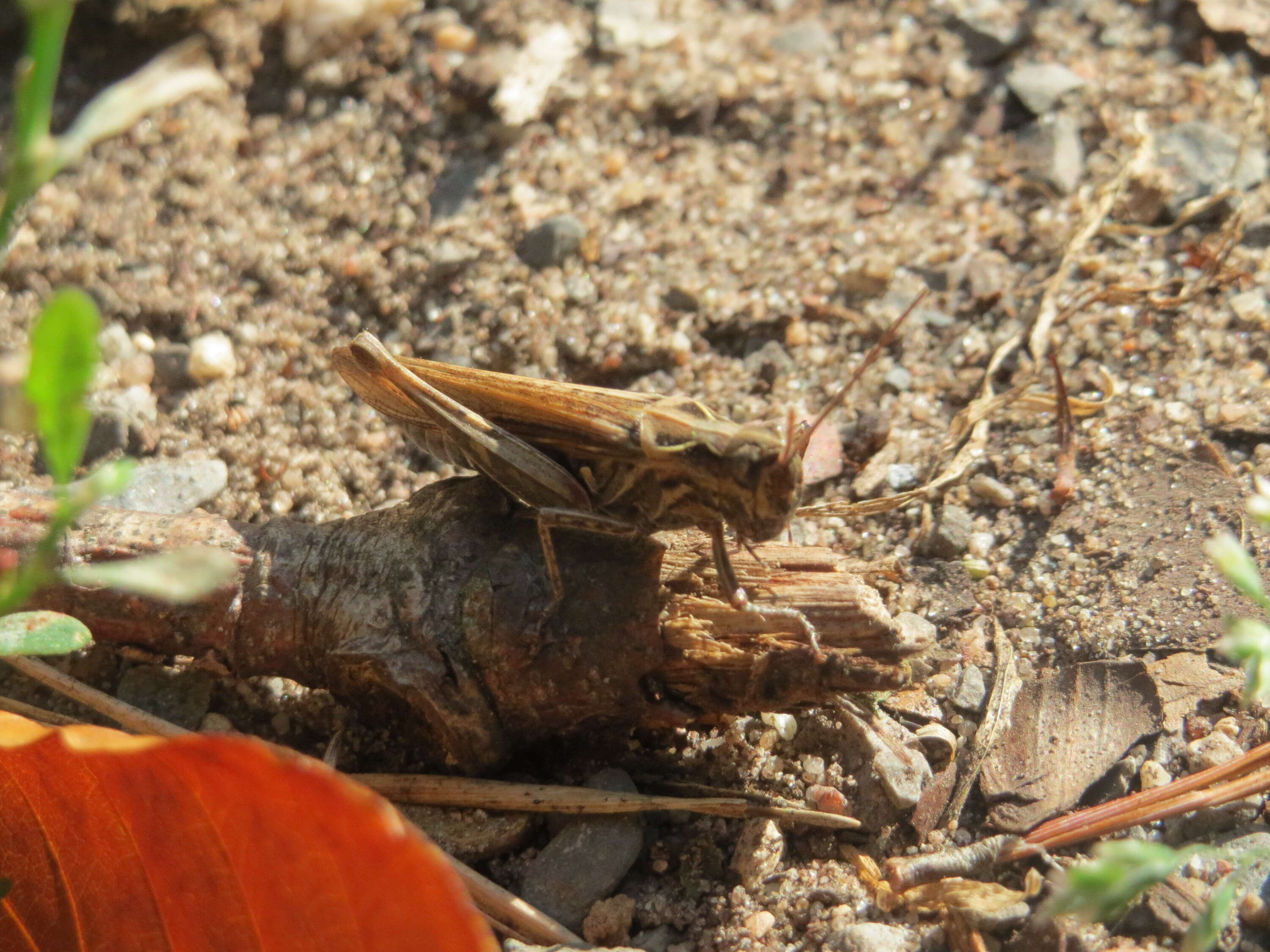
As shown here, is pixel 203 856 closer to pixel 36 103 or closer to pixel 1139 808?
pixel 36 103

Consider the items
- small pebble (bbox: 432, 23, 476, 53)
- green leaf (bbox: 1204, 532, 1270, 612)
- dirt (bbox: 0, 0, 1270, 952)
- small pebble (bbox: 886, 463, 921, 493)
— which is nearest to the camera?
green leaf (bbox: 1204, 532, 1270, 612)

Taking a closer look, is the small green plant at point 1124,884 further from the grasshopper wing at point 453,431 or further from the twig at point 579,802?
the grasshopper wing at point 453,431

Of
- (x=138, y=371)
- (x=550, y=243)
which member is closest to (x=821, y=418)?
(x=550, y=243)

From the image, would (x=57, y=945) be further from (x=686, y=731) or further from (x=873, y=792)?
(x=873, y=792)

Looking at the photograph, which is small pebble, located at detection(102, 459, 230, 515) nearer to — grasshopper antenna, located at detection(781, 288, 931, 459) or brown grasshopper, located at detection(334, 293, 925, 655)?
brown grasshopper, located at detection(334, 293, 925, 655)

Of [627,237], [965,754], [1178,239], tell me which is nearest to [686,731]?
[965,754]

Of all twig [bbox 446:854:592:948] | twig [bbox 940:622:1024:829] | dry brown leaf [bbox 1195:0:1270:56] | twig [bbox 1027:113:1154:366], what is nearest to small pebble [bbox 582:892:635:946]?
twig [bbox 446:854:592:948]
